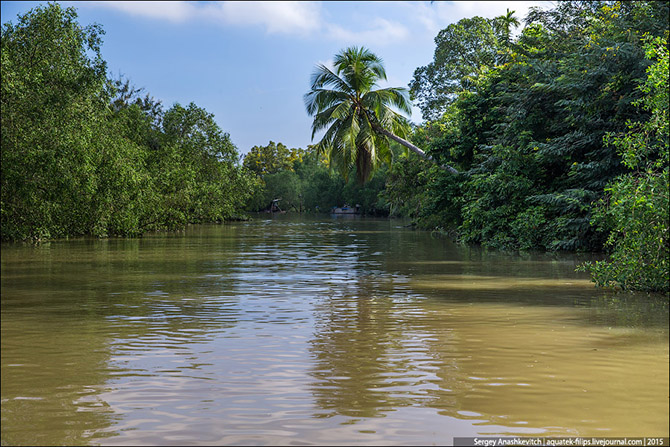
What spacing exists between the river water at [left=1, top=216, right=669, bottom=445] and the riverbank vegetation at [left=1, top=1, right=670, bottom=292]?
8.58ft

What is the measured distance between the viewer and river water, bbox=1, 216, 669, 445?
4.91 meters

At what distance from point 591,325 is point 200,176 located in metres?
53.8

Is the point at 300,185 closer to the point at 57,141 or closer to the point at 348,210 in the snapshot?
the point at 348,210

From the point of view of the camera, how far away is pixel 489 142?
2884cm

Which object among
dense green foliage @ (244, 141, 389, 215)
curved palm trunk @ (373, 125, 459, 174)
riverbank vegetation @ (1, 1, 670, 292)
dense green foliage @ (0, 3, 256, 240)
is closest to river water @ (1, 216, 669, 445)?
riverbank vegetation @ (1, 1, 670, 292)

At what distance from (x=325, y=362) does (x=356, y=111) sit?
2906 cm

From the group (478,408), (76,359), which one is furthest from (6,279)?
(478,408)

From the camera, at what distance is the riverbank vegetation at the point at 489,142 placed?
1337 centimetres

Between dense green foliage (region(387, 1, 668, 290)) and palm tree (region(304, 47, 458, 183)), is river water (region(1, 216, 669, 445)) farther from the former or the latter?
palm tree (region(304, 47, 458, 183))

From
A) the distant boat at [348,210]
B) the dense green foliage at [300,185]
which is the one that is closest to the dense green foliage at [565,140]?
the dense green foliage at [300,185]

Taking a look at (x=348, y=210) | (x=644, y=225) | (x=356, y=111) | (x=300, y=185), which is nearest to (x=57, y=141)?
(x=356, y=111)

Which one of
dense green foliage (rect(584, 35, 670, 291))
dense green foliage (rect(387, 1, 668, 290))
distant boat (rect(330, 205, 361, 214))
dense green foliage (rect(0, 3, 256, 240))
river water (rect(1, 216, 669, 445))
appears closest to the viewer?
river water (rect(1, 216, 669, 445))

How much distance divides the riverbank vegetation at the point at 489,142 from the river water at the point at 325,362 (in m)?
2.61

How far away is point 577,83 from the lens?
2059cm
